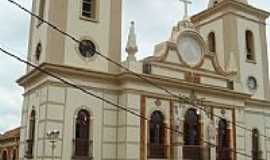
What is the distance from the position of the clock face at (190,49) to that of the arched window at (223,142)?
4131 millimetres

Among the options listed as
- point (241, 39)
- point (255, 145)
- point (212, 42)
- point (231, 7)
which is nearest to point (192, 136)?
point (255, 145)

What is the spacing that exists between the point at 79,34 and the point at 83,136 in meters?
5.50

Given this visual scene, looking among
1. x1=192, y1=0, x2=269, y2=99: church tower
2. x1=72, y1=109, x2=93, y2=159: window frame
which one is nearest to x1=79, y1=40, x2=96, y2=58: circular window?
x1=72, y1=109, x2=93, y2=159: window frame

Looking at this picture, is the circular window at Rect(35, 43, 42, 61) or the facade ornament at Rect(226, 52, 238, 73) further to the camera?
the facade ornament at Rect(226, 52, 238, 73)

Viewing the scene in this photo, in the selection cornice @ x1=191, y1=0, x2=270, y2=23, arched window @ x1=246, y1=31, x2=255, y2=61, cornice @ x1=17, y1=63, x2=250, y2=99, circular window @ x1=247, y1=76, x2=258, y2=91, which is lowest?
cornice @ x1=17, y1=63, x2=250, y2=99

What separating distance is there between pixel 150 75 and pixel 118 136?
3771 mm

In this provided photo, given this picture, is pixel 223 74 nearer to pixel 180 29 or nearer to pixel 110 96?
pixel 180 29

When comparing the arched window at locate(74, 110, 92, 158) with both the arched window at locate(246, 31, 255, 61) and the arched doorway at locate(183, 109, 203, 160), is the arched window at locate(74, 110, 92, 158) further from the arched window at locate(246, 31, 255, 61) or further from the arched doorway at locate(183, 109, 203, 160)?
the arched window at locate(246, 31, 255, 61)

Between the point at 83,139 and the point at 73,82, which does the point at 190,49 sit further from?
the point at 83,139

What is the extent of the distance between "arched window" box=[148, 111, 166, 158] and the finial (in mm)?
3389

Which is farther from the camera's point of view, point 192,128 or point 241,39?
point 241,39

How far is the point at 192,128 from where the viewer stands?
26.0 m

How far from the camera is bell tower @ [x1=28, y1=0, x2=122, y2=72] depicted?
75.7 feet

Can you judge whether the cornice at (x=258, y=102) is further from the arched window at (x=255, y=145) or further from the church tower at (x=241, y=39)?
the arched window at (x=255, y=145)
